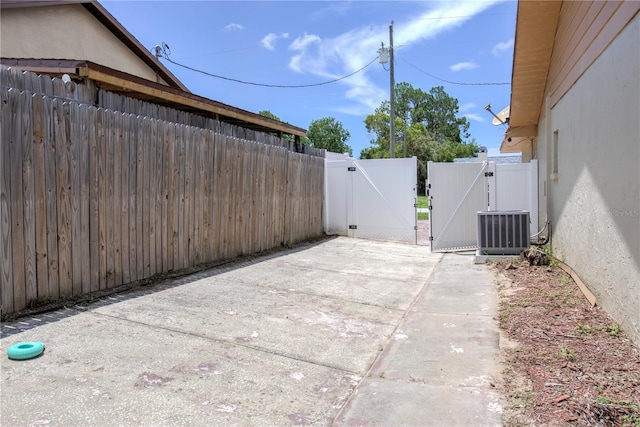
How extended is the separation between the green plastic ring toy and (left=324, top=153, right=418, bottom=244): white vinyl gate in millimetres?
8751

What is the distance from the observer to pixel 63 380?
10.3 ft

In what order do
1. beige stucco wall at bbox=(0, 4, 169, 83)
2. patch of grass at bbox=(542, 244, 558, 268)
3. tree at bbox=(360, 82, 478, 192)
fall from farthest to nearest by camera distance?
tree at bbox=(360, 82, 478, 192), beige stucco wall at bbox=(0, 4, 169, 83), patch of grass at bbox=(542, 244, 558, 268)

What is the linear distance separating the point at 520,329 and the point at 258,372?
2.72 metres

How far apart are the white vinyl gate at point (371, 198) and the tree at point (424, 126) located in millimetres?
36055

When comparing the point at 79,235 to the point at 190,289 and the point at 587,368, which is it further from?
the point at 587,368

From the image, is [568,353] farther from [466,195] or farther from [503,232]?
[466,195]

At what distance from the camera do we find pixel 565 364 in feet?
11.6

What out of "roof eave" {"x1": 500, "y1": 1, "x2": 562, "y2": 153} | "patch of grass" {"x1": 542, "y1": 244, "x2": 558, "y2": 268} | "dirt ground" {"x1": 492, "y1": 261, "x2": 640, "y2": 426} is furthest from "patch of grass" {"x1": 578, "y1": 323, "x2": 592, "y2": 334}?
"roof eave" {"x1": 500, "y1": 1, "x2": 562, "y2": 153}

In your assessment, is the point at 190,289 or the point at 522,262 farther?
the point at 522,262

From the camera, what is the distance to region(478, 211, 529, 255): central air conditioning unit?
8.27 metres

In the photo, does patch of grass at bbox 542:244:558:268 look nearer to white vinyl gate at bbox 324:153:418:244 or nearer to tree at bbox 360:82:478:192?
white vinyl gate at bbox 324:153:418:244

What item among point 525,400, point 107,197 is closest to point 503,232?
point 525,400

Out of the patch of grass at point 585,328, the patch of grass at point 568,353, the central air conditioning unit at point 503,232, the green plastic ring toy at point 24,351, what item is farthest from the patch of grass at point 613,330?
the green plastic ring toy at point 24,351

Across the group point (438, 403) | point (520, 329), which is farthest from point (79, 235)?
point (520, 329)
